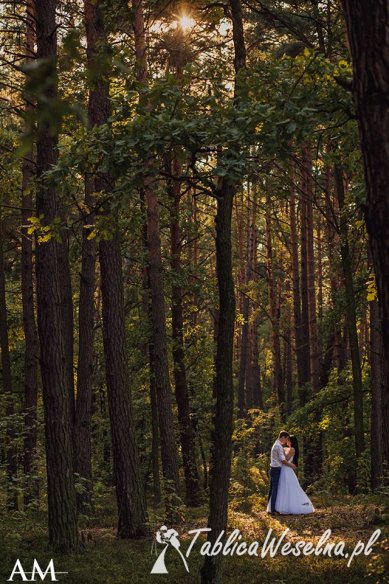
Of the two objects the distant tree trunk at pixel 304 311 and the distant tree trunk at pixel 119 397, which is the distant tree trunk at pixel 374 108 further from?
the distant tree trunk at pixel 304 311

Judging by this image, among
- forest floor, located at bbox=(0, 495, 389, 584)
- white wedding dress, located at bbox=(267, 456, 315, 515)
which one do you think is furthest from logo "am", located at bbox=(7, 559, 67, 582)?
white wedding dress, located at bbox=(267, 456, 315, 515)

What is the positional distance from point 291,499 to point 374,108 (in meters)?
12.8

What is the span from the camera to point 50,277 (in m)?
9.80

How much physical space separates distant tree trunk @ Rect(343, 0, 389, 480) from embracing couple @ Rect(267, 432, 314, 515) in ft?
40.2

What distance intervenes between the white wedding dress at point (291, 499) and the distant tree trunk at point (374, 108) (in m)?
12.2

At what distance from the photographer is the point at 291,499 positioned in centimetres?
1535

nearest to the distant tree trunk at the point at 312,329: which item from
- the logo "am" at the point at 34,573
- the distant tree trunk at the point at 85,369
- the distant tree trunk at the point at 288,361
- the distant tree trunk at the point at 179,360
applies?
the distant tree trunk at the point at 179,360

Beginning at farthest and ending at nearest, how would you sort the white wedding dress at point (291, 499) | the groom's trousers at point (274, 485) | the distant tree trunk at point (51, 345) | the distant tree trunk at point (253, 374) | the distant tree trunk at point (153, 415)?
the distant tree trunk at point (253, 374) < the distant tree trunk at point (153, 415) < the groom's trousers at point (274, 485) < the white wedding dress at point (291, 499) < the distant tree trunk at point (51, 345)

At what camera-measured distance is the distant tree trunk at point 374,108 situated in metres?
3.69

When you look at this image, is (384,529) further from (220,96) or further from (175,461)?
(220,96)

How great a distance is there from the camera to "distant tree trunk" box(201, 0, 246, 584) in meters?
8.09

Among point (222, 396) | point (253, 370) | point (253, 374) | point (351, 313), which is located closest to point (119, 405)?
point (222, 396)

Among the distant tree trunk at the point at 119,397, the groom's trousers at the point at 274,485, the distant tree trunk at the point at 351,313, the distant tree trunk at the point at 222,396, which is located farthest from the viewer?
the distant tree trunk at the point at 351,313

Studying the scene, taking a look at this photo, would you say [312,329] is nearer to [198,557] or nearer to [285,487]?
[285,487]
